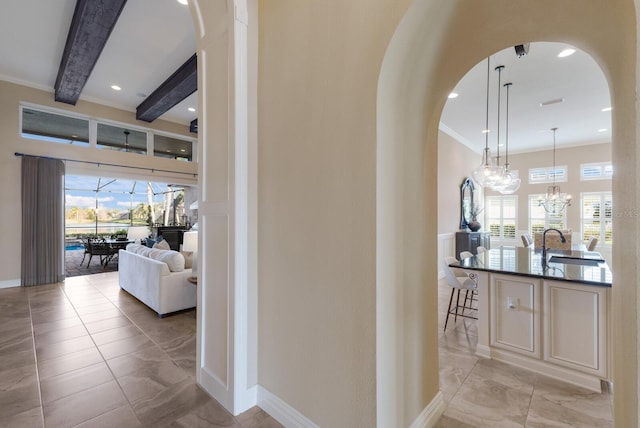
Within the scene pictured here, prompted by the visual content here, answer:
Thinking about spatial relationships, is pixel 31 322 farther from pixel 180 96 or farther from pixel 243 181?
pixel 180 96

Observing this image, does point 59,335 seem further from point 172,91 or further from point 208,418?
point 172,91

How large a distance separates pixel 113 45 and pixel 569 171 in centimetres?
1117

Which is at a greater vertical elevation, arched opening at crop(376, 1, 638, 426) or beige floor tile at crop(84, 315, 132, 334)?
arched opening at crop(376, 1, 638, 426)

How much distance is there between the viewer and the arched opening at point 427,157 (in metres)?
0.95

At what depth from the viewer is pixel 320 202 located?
1.60 metres

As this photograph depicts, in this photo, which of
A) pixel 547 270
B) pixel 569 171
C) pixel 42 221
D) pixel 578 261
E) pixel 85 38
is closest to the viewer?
pixel 547 270

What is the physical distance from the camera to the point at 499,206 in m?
9.15

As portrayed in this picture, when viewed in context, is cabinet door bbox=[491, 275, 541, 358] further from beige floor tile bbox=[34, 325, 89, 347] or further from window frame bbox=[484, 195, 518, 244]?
window frame bbox=[484, 195, 518, 244]

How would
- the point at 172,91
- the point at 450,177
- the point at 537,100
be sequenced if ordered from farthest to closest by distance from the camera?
the point at 450,177
the point at 172,91
the point at 537,100

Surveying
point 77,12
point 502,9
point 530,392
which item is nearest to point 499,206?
point 530,392

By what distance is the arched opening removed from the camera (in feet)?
3.11

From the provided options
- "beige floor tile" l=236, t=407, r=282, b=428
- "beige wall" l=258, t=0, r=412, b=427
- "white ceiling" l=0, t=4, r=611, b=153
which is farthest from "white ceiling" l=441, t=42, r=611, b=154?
"beige floor tile" l=236, t=407, r=282, b=428

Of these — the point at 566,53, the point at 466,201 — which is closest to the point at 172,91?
the point at 566,53

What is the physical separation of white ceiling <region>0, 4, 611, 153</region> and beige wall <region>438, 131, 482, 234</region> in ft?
1.55
